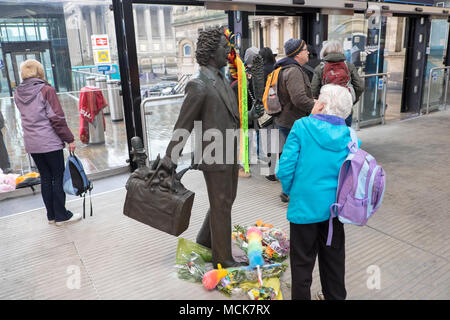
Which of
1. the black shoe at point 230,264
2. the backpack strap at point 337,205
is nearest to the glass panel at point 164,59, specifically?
the black shoe at point 230,264

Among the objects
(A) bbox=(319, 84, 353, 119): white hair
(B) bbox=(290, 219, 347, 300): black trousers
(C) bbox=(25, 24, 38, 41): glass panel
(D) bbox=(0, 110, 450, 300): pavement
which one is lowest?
(D) bbox=(0, 110, 450, 300): pavement

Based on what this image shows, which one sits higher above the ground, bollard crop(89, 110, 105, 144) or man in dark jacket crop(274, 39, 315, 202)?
man in dark jacket crop(274, 39, 315, 202)

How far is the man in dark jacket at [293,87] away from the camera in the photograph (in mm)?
3721

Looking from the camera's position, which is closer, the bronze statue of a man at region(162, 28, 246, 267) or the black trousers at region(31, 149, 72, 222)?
the bronze statue of a man at region(162, 28, 246, 267)

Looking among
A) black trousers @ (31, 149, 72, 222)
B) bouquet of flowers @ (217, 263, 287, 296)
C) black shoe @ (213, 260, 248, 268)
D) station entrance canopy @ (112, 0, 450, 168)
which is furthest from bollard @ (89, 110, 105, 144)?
bouquet of flowers @ (217, 263, 287, 296)

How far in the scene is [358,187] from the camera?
6.28ft

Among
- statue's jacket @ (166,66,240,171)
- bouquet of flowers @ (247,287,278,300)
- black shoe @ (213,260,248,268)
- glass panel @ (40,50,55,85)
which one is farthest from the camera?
glass panel @ (40,50,55,85)

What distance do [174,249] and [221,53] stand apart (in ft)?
5.48

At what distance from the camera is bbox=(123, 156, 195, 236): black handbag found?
241cm

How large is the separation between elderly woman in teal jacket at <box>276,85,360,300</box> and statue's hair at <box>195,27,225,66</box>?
0.74 m

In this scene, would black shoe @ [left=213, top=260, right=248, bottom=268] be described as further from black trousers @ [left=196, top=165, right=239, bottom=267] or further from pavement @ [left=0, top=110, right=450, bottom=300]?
pavement @ [left=0, top=110, right=450, bottom=300]

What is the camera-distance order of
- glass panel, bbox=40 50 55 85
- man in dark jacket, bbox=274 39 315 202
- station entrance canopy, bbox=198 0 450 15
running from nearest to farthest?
man in dark jacket, bbox=274 39 315 202 < glass panel, bbox=40 50 55 85 < station entrance canopy, bbox=198 0 450 15
